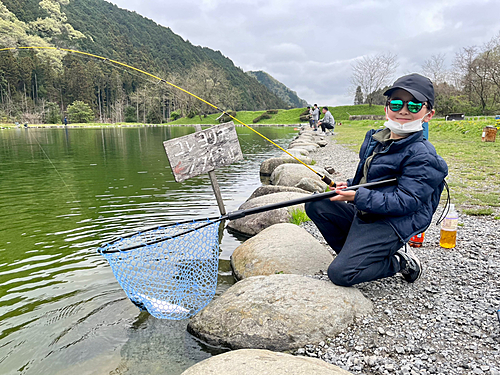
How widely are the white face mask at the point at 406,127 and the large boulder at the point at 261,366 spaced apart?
7.43ft

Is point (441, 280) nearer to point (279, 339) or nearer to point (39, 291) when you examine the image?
point (279, 339)

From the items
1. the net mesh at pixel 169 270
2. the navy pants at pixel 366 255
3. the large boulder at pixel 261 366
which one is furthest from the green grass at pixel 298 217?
the large boulder at pixel 261 366

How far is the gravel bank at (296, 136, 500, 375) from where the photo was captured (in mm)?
2621

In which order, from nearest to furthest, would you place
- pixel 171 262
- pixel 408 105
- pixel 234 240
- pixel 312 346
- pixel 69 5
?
pixel 312 346 → pixel 408 105 → pixel 171 262 → pixel 234 240 → pixel 69 5

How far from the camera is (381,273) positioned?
11.8ft

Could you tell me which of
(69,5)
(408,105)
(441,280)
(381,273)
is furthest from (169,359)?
(69,5)

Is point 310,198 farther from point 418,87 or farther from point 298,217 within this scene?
point 298,217

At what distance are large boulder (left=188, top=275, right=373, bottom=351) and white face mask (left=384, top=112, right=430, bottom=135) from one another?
1.67m

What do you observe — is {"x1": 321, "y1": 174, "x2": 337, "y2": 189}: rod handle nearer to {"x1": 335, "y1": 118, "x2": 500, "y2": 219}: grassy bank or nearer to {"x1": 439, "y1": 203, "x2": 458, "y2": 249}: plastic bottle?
{"x1": 439, "y1": 203, "x2": 458, "y2": 249}: plastic bottle

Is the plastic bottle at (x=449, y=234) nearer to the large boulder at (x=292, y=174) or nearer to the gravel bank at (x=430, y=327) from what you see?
the gravel bank at (x=430, y=327)

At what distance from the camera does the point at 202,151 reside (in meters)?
6.02

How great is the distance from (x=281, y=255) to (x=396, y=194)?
1841 mm

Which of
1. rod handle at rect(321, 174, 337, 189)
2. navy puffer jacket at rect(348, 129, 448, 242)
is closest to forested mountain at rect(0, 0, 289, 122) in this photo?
rod handle at rect(321, 174, 337, 189)

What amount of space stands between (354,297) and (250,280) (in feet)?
3.64
